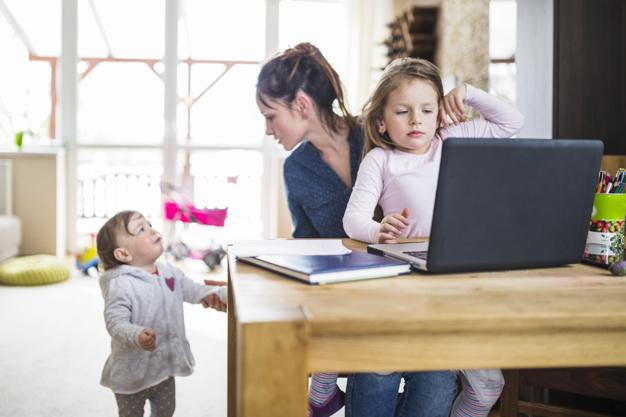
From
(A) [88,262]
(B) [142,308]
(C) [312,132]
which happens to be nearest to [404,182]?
(C) [312,132]

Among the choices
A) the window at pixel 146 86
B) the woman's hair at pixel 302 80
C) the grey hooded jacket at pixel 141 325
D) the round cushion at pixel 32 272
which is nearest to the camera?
the grey hooded jacket at pixel 141 325

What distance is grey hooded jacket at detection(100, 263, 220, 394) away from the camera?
1.47 m

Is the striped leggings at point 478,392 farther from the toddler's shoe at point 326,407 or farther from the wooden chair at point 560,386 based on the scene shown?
the toddler's shoe at point 326,407

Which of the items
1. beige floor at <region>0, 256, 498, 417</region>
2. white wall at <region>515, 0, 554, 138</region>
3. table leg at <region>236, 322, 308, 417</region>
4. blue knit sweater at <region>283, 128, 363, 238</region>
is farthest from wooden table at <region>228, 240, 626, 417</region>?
white wall at <region>515, 0, 554, 138</region>

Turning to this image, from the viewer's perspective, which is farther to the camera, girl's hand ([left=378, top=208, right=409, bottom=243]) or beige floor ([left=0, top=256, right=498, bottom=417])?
beige floor ([left=0, top=256, right=498, bottom=417])

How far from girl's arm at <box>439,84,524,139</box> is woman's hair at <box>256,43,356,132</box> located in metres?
0.44

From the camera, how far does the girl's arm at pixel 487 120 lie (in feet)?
5.43

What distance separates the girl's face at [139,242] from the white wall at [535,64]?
1759 mm

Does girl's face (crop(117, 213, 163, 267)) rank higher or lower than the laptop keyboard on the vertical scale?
lower

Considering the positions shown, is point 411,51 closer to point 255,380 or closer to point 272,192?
point 272,192

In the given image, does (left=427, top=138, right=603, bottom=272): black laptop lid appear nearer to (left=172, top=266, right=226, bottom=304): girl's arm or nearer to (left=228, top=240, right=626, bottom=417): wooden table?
(left=228, top=240, right=626, bottom=417): wooden table

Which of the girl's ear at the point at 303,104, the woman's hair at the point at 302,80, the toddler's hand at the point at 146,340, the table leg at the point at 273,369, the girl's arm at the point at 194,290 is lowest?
the toddler's hand at the point at 146,340

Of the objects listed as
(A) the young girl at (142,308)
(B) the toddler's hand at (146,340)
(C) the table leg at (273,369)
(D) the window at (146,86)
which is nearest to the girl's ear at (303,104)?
(A) the young girl at (142,308)

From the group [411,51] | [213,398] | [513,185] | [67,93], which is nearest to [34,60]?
[67,93]
